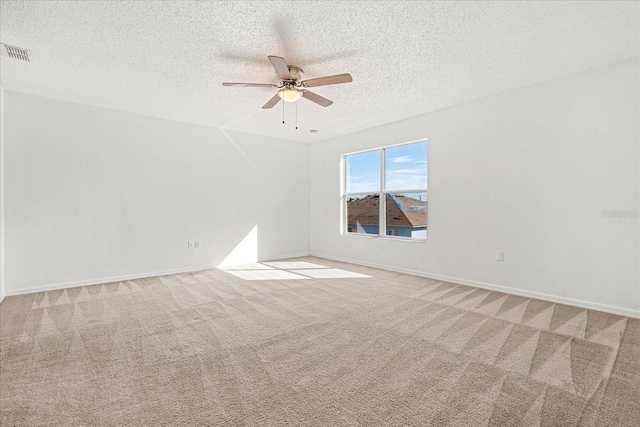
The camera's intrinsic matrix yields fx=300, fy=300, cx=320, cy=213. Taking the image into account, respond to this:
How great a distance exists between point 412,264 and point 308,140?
351 cm

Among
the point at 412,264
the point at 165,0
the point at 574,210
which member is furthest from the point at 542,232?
the point at 165,0

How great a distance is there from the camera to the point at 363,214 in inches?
239

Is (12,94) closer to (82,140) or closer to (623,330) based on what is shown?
(82,140)

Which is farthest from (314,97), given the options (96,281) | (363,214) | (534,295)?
(96,281)

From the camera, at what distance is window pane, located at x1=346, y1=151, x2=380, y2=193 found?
5.80 meters

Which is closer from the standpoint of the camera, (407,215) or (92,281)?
(92,281)

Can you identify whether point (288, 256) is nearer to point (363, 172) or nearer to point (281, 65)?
point (363, 172)

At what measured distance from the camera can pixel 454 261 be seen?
445 cm

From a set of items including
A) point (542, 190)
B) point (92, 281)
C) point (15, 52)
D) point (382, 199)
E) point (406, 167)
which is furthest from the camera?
point (382, 199)

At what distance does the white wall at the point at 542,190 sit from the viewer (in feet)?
10.2

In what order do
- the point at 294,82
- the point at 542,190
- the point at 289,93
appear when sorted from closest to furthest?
1. the point at 294,82
2. the point at 289,93
3. the point at 542,190

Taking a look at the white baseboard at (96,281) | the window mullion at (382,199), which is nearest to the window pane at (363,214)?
the window mullion at (382,199)

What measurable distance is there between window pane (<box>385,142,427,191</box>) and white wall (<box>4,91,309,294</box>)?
243cm

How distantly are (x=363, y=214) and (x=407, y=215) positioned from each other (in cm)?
101
